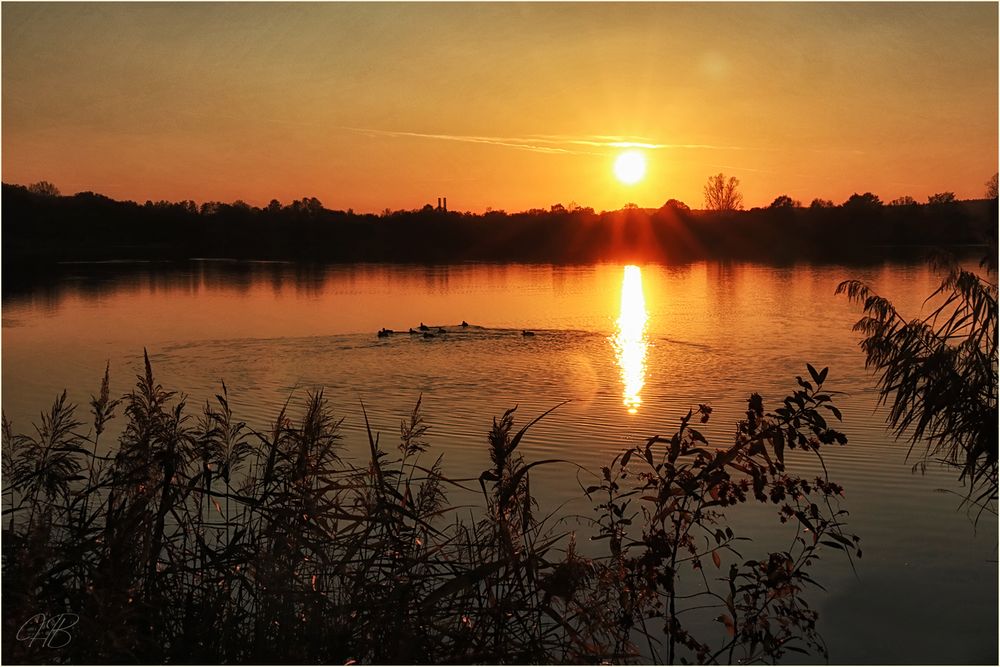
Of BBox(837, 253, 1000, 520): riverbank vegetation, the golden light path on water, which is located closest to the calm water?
the golden light path on water

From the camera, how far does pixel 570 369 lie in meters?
19.5

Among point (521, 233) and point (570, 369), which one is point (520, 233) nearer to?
point (521, 233)

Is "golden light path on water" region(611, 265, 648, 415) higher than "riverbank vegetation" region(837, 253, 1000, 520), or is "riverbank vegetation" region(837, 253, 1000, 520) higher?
"riverbank vegetation" region(837, 253, 1000, 520)

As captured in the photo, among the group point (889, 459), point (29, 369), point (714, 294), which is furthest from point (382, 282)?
point (889, 459)

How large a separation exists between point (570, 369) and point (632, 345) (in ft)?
14.3

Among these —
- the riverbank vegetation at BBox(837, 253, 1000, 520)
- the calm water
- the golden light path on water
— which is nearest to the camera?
the riverbank vegetation at BBox(837, 253, 1000, 520)

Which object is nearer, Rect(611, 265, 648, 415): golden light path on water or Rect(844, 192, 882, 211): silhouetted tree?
Rect(611, 265, 648, 415): golden light path on water

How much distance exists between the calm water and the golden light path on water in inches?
3.3

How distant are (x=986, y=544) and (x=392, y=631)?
637cm

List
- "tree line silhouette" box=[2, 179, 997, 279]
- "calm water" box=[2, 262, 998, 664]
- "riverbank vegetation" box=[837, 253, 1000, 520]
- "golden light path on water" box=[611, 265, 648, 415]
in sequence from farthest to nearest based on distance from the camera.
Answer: "tree line silhouette" box=[2, 179, 997, 279] < "golden light path on water" box=[611, 265, 648, 415] < "calm water" box=[2, 262, 998, 664] < "riverbank vegetation" box=[837, 253, 1000, 520]

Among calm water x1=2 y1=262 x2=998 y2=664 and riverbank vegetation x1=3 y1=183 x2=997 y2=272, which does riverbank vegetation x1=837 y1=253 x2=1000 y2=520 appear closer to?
calm water x1=2 y1=262 x2=998 y2=664

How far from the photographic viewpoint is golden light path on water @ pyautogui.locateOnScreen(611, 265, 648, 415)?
54.3ft

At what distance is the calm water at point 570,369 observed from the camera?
7.41 m

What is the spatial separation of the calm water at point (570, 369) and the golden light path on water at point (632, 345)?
0.08 metres
